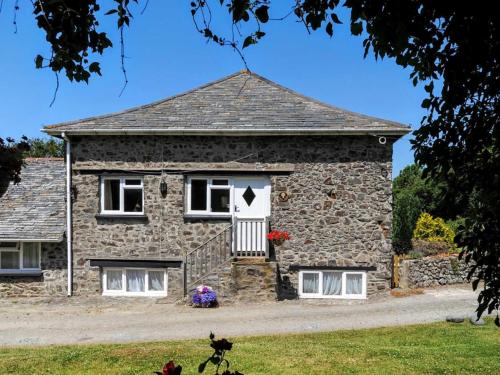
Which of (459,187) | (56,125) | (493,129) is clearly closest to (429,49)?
(493,129)

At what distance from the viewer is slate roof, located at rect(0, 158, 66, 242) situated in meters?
15.7

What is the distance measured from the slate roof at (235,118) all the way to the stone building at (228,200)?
0.07m

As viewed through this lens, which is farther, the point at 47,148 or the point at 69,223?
the point at 47,148

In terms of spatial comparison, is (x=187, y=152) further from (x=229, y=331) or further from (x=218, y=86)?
(x=229, y=331)

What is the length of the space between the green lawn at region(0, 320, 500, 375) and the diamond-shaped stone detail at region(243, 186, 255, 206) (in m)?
6.12

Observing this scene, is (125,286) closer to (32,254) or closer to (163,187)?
(32,254)

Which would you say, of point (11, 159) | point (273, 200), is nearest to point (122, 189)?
point (273, 200)

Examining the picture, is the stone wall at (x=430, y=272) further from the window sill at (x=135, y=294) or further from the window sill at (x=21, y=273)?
the window sill at (x=21, y=273)

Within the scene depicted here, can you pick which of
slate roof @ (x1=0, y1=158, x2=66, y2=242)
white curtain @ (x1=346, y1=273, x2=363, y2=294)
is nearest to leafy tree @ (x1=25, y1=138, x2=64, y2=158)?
slate roof @ (x1=0, y1=158, x2=66, y2=242)

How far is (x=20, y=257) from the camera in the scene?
16000 millimetres

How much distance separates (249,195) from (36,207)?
7329mm

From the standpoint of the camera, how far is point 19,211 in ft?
54.5

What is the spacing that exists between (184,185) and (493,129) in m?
13.0

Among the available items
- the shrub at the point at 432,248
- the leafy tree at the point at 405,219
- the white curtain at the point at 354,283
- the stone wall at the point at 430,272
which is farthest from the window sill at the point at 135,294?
the leafy tree at the point at 405,219
